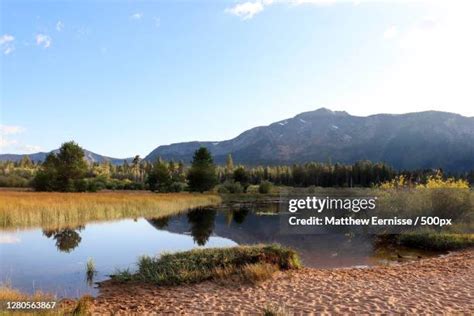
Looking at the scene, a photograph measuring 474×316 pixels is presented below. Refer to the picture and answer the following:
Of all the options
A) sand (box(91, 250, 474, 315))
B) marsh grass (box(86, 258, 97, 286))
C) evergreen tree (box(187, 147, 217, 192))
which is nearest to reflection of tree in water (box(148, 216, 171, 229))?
marsh grass (box(86, 258, 97, 286))

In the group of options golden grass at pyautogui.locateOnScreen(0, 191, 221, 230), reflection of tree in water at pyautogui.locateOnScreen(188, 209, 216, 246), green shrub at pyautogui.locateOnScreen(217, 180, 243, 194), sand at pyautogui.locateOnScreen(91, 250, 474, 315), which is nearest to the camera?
sand at pyautogui.locateOnScreen(91, 250, 474, 315)

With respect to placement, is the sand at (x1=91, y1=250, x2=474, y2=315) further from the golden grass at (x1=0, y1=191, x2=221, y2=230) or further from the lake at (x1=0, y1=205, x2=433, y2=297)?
the golden grass at (x1=0, y1=191, x2=221, y2=230)

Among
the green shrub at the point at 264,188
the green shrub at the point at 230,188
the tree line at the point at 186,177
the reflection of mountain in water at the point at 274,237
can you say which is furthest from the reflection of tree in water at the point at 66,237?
the green shrub at the point at 264,188

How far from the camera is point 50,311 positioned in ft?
25.7

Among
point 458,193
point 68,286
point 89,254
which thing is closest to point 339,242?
point 458,193

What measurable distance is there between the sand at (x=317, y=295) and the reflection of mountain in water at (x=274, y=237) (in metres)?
4.22

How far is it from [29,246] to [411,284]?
610 inches

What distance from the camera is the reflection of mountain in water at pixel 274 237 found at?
1836 centimetres

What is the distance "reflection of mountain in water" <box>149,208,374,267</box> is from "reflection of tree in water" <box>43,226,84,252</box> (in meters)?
6.00

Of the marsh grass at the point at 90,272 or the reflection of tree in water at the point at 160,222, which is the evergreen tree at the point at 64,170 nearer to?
the reflection of tree in water at the point at 160,222

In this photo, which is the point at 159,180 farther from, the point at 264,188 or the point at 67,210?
the point at 67,210

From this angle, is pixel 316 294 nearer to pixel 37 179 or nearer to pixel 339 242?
pixel 339 242

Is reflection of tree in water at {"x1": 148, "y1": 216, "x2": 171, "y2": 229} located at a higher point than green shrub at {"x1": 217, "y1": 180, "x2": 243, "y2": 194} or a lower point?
lower

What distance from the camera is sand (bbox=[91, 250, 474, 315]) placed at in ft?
30.0
